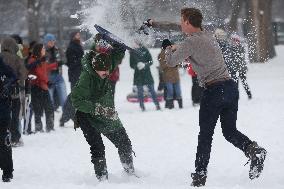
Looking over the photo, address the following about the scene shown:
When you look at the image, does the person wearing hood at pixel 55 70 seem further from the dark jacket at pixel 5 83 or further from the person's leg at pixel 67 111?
the dark jacket at pixel 5 83

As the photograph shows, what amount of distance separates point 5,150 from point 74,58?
6032mm

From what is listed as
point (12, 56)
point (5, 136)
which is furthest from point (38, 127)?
point (5, 136)

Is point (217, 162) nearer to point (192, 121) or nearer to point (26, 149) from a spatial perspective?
point (26, 149)

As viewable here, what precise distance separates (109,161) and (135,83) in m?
7.15

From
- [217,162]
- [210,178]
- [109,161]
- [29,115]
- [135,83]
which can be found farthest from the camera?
[135,83]

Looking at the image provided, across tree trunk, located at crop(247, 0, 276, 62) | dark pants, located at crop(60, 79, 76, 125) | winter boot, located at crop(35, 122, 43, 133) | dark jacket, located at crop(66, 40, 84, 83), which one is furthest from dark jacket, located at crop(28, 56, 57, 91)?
tree trunk, located at crop(247, 0, 276, 62)

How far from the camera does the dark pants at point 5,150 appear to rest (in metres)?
7.44

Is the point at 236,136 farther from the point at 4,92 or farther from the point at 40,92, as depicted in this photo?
the point at 40,92

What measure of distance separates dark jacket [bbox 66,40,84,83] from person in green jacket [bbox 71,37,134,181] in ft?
20.2

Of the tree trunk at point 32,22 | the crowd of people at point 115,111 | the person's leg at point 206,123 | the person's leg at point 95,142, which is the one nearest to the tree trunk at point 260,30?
the tree trunk at point 32,22

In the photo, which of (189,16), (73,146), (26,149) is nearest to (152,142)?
(73,146)

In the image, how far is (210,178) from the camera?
702cm

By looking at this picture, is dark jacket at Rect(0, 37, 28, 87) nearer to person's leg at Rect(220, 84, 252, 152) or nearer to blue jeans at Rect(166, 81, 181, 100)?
person's leg at Rect(220, 84, 252, 152)

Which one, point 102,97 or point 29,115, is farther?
point 29,115
